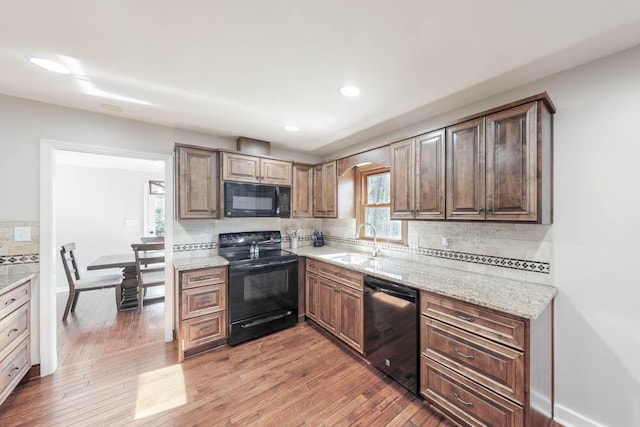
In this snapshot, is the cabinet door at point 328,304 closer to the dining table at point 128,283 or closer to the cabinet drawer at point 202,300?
the cabinet drawer at point 202,300

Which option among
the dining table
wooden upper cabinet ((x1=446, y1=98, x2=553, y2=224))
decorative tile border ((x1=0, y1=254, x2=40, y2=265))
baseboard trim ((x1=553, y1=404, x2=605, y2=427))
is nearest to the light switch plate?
decorative tile border ((x1=0, y1=254, x2=40, y2=265))

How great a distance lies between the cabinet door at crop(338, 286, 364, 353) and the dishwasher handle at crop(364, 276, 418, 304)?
0.21 m

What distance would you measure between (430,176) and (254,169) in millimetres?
2082

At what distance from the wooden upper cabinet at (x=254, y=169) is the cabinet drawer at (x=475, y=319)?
2.29 m

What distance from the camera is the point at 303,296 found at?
3.27 metres

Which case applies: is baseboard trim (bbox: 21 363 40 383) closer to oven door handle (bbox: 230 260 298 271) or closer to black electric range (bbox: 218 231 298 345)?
black electric range (bbox: 218 231 298 345)

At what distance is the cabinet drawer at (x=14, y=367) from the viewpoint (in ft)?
5.80

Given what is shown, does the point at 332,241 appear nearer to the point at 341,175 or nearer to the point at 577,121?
the point at 341,175

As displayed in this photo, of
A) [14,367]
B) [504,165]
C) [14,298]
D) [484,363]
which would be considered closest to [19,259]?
[14,298]

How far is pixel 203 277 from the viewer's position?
2.57 m

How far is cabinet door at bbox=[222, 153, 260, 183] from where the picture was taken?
293 centimetres

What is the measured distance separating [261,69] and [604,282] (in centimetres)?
270

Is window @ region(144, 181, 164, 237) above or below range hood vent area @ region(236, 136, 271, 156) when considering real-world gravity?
below

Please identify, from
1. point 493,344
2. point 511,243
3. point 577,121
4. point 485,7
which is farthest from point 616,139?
point 493,344
